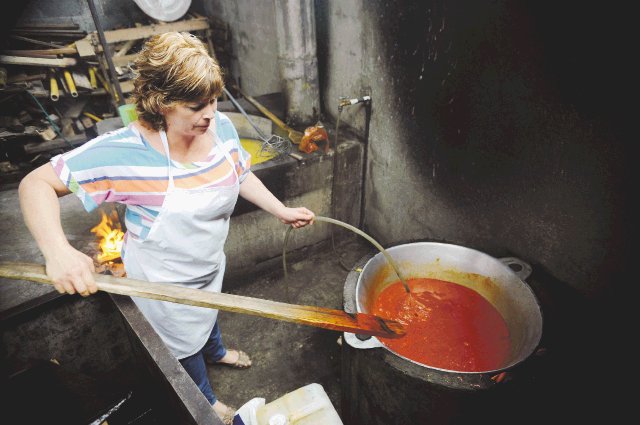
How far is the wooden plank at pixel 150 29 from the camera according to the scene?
23.3ft

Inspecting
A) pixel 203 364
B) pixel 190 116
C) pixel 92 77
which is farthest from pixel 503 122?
pixel 92 77

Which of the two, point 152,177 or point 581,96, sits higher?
point 581,96

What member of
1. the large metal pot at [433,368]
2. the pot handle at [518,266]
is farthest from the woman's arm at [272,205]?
the pot handle at [518,266]

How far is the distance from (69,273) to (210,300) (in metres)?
0.63

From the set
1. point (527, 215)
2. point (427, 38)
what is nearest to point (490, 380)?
point (527, 215)

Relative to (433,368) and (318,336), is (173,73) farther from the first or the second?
(318,336)

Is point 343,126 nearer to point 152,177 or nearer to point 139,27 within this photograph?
point 152,177

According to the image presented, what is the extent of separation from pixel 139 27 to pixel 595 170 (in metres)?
8.23

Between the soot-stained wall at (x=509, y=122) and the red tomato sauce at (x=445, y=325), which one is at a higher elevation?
the soot-stained wall at (x=509, y=122)

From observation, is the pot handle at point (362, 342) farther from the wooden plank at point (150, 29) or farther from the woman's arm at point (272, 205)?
the wooden plank at point (150, 29)

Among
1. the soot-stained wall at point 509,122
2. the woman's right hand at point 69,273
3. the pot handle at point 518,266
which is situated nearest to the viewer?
the woman's right hand at point 69,273

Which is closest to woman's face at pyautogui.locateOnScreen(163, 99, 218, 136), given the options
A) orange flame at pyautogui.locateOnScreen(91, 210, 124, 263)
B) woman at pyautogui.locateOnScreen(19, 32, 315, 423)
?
woman at pyautogui.locateOnScreen(19, 32, 315, 423)

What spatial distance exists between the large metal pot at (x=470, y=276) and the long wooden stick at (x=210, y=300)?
0.15m

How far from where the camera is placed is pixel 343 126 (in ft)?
15.3
